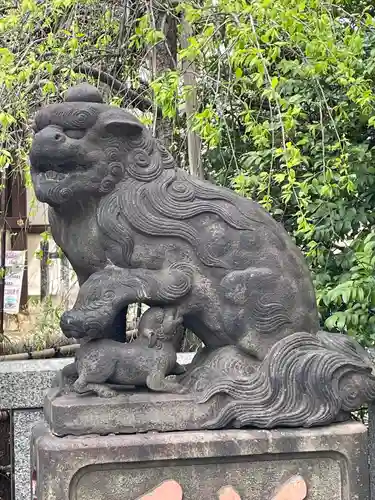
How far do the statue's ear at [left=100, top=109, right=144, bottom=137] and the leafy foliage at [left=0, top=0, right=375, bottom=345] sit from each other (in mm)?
926

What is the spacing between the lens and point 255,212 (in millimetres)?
2213

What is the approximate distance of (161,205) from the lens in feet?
7.00

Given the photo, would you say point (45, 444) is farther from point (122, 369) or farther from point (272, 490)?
point (272, 490)

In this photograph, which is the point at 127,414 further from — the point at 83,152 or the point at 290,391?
the point at 83,152

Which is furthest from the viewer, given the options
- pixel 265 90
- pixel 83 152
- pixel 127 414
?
pixel 265 90

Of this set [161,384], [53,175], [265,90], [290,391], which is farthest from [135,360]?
[265,90]

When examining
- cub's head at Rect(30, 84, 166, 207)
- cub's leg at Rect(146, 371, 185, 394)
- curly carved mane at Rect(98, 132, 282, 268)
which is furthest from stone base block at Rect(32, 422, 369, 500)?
cub's head at Rect(30, 84, 166, 207)

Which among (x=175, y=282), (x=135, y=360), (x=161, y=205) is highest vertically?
(x=161, y=205)

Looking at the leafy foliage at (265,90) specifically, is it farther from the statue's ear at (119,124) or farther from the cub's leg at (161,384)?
the cub's leg at (161,384)

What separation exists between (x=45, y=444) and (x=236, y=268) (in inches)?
30.3

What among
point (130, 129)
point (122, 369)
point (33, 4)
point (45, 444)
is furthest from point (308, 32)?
point (45, 444)

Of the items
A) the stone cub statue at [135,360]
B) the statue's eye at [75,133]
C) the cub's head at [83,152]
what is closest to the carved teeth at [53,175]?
the cub's head at [83,152]

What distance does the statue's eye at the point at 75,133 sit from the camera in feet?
6.98

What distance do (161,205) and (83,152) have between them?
0.95 ft
